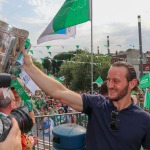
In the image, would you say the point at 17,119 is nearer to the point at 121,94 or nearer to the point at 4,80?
the point at 4,80

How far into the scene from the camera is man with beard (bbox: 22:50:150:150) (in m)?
2.16

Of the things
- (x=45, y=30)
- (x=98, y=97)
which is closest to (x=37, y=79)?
(x=98, y=97)

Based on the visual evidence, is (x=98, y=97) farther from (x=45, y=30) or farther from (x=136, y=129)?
(x=45, y=30)

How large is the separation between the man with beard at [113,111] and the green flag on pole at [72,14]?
2.71 m

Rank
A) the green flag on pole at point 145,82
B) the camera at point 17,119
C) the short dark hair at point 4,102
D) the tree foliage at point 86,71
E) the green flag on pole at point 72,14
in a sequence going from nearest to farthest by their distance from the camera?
the camera at point 17,119, the short dark hair at point 4,102, the green flag on pole at point 72,14, the green flag on pole at point 145,82, the tree foliage at point 86,71

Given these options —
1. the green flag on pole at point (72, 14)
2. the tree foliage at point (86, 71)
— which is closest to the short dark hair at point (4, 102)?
the green flag on pole at point (72, 14)

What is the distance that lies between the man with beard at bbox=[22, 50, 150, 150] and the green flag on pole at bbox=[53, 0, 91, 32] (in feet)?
8.89

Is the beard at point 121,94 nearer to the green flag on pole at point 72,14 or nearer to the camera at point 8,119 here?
the camera at point 8,119

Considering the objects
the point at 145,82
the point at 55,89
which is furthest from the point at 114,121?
the point at 145,82

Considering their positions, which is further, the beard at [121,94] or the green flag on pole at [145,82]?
the green flag on pole at [145,82]

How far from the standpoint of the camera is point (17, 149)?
0.95 m

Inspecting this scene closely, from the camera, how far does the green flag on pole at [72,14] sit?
4.92m

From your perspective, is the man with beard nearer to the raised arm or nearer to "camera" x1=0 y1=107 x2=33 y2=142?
the raised arm

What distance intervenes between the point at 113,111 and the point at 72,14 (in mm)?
3262
